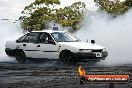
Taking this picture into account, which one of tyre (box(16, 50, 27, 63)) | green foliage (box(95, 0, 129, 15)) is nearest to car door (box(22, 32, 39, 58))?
tyre (box(16, 50, 27, 63))

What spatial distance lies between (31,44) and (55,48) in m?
1.39

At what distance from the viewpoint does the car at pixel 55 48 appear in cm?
1541

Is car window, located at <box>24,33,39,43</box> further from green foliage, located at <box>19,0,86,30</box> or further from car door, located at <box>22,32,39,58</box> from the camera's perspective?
green foliage, located at <box>19,0,86,30</box>

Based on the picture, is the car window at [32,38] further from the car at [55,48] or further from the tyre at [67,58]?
the tyre at [67,58]

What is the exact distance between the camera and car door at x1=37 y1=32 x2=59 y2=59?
16.1 m

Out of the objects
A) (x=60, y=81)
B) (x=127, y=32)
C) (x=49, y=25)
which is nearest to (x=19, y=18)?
(x=49, y=25)

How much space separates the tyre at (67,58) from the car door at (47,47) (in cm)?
32

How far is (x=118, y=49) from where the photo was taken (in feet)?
78.5

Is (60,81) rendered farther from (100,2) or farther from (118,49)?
(100,2)

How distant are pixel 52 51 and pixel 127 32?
11.6 meters

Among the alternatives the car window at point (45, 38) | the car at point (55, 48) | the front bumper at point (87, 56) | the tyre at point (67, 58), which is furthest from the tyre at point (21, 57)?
the front bumper at point (87, 56)

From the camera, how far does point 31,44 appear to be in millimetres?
17078

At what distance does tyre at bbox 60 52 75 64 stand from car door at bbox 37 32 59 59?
0.32m

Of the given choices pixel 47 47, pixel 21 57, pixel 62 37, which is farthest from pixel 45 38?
pixel 21 57
